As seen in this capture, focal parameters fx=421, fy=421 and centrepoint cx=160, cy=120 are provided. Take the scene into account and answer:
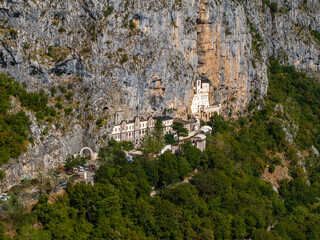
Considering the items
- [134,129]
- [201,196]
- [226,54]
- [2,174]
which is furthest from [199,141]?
[2,174]

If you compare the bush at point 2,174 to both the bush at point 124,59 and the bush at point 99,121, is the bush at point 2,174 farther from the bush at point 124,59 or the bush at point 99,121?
the bush at point 124,59

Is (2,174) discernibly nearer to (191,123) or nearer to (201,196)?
(201,196)

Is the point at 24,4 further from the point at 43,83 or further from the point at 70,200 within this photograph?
the point at 70,200

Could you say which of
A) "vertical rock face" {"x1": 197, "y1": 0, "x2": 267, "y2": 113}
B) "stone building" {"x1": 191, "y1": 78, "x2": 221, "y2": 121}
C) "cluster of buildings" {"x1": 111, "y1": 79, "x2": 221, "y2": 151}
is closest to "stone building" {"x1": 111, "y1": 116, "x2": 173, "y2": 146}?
"cluster of buildings" {"x1": 111, "y1": 79, "x2": 221, "y2": 151}

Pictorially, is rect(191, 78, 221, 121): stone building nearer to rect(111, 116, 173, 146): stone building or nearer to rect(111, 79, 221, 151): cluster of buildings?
rect(111, 79, 221, 151): cluster of buildings

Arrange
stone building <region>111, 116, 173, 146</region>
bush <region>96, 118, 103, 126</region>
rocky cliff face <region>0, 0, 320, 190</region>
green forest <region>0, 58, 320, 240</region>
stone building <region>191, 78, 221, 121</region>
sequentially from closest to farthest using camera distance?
green forest <region>0, 58, 320, 240</region> → rocky cliff face <region>0, 0, 320, 190</region> → bush <region>96, 118, 103, 126</region> → stone building <region>111, 116, 173, 146</region> → stone building <region>191, 78, 221, 121</region>

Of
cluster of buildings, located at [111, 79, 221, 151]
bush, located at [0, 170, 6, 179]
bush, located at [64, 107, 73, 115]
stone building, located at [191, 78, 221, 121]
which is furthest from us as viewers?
stone building, located at [191, 78, 221, 121]

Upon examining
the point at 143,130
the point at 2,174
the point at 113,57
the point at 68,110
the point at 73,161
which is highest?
the point at 113,57
